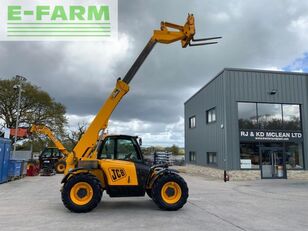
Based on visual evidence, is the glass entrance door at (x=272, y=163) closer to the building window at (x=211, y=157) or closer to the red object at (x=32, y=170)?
the building window at (x=211, y=157)

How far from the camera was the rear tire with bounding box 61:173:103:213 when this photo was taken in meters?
8.33

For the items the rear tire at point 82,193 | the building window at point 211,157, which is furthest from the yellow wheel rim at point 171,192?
the building window at point 211,157

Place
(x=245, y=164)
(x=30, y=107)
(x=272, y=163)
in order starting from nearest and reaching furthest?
(x=245, y=164) < (x=272, y=163) < (x=30, y=107)

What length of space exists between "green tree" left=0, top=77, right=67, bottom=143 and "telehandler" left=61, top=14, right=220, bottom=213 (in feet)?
84.9

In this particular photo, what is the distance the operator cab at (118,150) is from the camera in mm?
9203

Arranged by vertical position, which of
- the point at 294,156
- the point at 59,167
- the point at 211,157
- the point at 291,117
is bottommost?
the point at 59,167

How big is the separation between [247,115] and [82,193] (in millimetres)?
15179

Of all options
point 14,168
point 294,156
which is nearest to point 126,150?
point 14,168

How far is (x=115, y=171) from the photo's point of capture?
28.8ft

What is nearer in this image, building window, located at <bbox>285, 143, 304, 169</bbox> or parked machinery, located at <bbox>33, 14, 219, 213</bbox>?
parked machinery, located at <bbox>33, 14, 219, 213</bbox>

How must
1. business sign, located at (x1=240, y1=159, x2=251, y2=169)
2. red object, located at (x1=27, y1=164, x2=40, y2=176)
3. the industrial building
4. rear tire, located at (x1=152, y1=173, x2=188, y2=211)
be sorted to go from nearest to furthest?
rear tire, located at (x1=152, y1=173, x2=188, y2=211) < business sign, located at (x1=240, y1=159, x2=251, y2=169) < the industrial building < red object, located at (x1=27, y1=164, x2=40, y2=176)

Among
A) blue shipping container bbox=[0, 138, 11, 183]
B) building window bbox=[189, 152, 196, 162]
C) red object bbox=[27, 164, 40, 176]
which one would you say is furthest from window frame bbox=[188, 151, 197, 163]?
blue shipping container bbox=[0, 138, 11, 183]

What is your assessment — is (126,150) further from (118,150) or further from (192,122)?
(192,122)

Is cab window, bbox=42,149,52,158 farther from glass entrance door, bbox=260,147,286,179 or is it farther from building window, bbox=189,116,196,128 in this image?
glass entrance door, bbox=260,147,286,179
